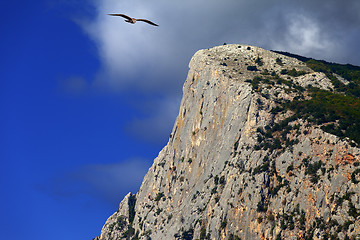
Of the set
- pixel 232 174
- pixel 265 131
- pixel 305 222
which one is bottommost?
pixel 305 222

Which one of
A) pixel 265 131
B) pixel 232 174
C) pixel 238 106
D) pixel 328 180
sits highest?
pixel 238 106

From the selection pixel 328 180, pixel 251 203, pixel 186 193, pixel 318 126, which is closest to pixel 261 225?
pixel 251 203

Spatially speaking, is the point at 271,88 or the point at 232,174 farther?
the point at 271,88

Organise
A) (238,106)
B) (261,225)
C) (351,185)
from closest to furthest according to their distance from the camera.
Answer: (351,185) → (261,225) → (238,106)

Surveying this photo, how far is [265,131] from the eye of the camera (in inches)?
6870

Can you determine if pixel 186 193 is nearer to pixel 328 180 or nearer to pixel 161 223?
pixel 161 223

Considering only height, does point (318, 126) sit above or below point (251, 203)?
above

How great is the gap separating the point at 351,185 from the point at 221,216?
133ft

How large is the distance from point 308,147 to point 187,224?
49.6 m

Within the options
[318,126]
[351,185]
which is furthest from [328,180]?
[318,126]

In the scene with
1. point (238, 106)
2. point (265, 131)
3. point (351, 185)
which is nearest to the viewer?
point (351, 185)

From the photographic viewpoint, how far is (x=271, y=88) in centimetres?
19450

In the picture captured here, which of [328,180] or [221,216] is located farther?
[221,216]

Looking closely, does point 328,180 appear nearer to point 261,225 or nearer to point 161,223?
point 261,225
